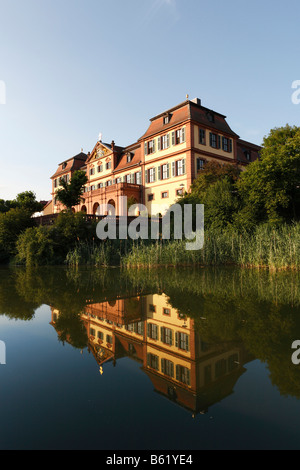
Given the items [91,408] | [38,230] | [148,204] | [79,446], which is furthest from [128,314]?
[148,204]

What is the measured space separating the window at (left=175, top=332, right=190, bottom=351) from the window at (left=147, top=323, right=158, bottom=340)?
0.95 feet

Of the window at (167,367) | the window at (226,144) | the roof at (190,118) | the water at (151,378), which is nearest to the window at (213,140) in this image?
the roof at (190,118)

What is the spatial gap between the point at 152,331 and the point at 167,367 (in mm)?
1204

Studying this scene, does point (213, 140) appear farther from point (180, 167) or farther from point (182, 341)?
point (182, 341)

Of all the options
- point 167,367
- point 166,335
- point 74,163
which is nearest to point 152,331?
point 166,335

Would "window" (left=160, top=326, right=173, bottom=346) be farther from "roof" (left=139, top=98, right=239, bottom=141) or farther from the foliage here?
"roof" (left=139, top=98, right=239, bottom=141)

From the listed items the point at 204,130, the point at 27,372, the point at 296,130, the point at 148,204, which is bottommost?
the point at 27,372

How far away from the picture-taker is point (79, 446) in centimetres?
181

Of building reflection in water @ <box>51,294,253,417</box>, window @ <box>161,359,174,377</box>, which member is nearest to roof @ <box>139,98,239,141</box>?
building reflection in water @ <box>51,294,253,417</box>

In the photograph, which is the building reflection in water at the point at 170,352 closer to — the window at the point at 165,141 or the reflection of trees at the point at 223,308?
the reflection of trees at the point at 223,308

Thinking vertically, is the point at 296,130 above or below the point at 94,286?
above

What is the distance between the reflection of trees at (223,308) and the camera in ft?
11.0

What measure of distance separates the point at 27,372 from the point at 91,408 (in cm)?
103
